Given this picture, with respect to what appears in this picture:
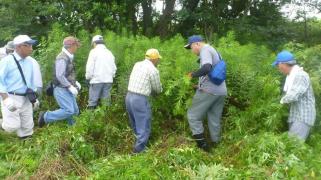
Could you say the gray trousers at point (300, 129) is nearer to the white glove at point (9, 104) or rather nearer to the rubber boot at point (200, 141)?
the rubber boot at point (200, 141)

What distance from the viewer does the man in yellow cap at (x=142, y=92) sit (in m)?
6.57

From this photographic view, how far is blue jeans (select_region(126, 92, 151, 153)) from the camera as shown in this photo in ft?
21.7

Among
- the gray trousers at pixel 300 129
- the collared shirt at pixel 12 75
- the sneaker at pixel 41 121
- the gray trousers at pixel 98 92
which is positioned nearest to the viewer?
the gray trousers at pixel 300 129

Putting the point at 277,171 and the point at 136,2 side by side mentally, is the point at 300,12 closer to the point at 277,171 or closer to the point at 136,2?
the point at 136,2

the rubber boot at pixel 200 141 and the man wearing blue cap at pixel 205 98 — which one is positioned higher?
the man wearing blue cap at pixel 205 98

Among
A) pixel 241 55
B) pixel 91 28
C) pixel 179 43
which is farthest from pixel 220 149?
pixel 91 28

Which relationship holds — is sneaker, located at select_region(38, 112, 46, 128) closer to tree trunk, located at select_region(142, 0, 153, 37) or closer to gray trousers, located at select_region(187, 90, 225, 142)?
gray trousers, located at select_region(187, 90, 225, 142)

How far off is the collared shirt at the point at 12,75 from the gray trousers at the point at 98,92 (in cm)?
131

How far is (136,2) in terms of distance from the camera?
14305 millimetres

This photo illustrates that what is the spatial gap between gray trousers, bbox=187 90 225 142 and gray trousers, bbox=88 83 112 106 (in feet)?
6.17

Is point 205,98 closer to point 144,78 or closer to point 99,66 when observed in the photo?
point 144,78

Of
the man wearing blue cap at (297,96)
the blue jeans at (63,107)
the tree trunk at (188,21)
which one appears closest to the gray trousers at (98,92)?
the blue jeans at (63,107)

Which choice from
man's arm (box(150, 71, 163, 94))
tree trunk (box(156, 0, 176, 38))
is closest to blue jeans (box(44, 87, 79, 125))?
man's arm (box(150, 71, 163, 94))

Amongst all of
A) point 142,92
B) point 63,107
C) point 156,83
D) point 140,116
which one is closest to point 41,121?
point 63,107
